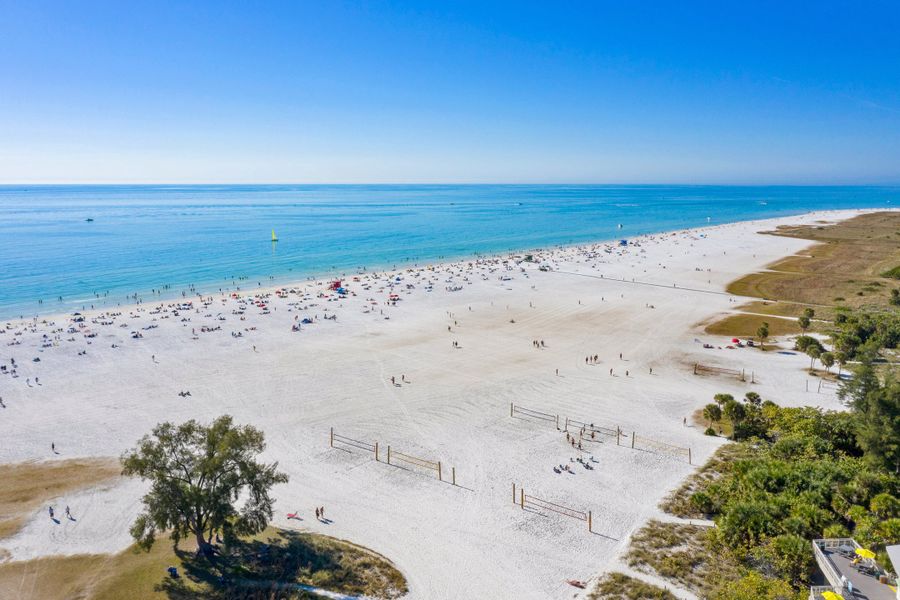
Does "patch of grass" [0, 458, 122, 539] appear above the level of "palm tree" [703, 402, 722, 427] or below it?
below

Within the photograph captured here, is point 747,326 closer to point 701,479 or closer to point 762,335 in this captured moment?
point 762,335

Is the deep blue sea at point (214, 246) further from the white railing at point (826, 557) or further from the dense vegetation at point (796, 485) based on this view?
the white railing at point (826, 557)

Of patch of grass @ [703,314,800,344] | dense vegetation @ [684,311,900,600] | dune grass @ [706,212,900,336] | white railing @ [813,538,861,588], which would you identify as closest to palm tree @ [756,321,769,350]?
patch of grass @ [703,314,800,344]

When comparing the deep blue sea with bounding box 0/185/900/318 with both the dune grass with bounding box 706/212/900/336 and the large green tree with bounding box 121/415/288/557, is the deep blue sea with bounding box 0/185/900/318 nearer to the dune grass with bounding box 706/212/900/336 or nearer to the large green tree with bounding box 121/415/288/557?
the dune grass with bounding box 706/212/900/336

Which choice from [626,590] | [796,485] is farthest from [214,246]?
[796,485]

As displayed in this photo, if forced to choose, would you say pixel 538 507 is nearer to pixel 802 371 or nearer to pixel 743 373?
pixel 743 373

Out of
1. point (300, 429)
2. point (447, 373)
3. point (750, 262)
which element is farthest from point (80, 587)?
point (750, 262)

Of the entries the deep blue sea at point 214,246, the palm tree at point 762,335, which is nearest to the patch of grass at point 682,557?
the palm tree at point 762,335

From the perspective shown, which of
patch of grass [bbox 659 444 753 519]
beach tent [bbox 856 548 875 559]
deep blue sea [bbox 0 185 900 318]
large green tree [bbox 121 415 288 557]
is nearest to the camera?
beach tent [bbox 856 548 875 559]
